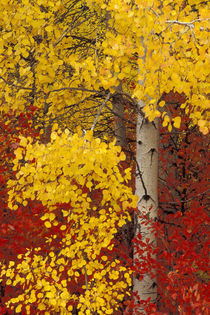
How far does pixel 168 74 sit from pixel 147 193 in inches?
63.0

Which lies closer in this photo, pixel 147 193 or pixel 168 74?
pixel 168 74

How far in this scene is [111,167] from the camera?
3168mm

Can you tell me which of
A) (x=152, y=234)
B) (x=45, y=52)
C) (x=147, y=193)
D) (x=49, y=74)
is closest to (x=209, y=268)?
(x=152, y=234)

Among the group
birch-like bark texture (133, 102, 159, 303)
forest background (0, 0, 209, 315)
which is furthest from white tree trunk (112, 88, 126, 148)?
birch-like bark texture (133, 102, 159, 303)

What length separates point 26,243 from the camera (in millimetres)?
5000

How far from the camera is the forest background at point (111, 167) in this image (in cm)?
298

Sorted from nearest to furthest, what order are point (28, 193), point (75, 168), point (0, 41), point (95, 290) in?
point (75, 168), point (28, 193), point (95, 290), point (0, 41)

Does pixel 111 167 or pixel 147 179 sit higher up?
pixel 147 179

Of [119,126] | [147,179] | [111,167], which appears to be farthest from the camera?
[119,126]

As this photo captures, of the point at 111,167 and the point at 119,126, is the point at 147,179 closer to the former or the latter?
the point at 111,167

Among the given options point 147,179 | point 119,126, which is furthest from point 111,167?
point 119,126

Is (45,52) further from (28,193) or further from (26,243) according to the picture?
(26,243)

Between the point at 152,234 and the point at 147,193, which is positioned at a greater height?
the point at 147,193

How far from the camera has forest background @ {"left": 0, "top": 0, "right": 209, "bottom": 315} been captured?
298 centimetres
